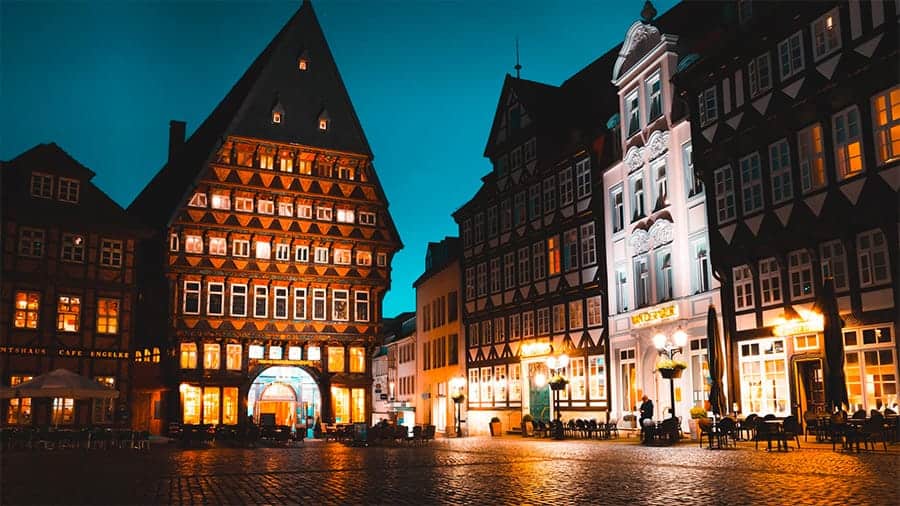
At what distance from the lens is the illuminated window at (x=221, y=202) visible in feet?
142

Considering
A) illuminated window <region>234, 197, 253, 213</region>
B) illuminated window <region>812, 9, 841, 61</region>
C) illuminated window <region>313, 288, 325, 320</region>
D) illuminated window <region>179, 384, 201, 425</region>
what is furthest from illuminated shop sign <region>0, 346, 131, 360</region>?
illuminated window <region>812, 9, 841, 61</region>

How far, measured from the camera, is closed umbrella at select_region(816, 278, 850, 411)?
19.9m

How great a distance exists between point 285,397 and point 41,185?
16.3 metres

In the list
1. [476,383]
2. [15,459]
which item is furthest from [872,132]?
[476,383]

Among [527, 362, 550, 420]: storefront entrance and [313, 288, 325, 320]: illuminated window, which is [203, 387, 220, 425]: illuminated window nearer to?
[313, 288, 325, 320]: illuminated window

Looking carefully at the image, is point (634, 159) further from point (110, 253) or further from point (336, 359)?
point (110, 253)

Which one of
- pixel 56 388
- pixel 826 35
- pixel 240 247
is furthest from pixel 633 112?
pixel 56 388

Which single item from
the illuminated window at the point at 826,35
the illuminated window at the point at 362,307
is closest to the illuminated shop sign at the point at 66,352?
the illuminated window at the point at 362,307

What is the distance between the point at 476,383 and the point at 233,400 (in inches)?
505

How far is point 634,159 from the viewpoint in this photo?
3359 cm

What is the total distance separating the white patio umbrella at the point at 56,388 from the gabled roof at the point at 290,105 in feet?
54.8

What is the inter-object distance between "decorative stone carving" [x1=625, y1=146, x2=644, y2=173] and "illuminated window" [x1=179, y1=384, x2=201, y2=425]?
23.5m

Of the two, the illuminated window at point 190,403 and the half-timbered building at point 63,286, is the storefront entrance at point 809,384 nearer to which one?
the half-timbered building at point 63,286

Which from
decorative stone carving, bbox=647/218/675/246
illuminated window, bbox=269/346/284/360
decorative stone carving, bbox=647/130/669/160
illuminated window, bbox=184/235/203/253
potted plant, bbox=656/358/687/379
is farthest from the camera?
illuminated window, bbox=269/346/284/360
